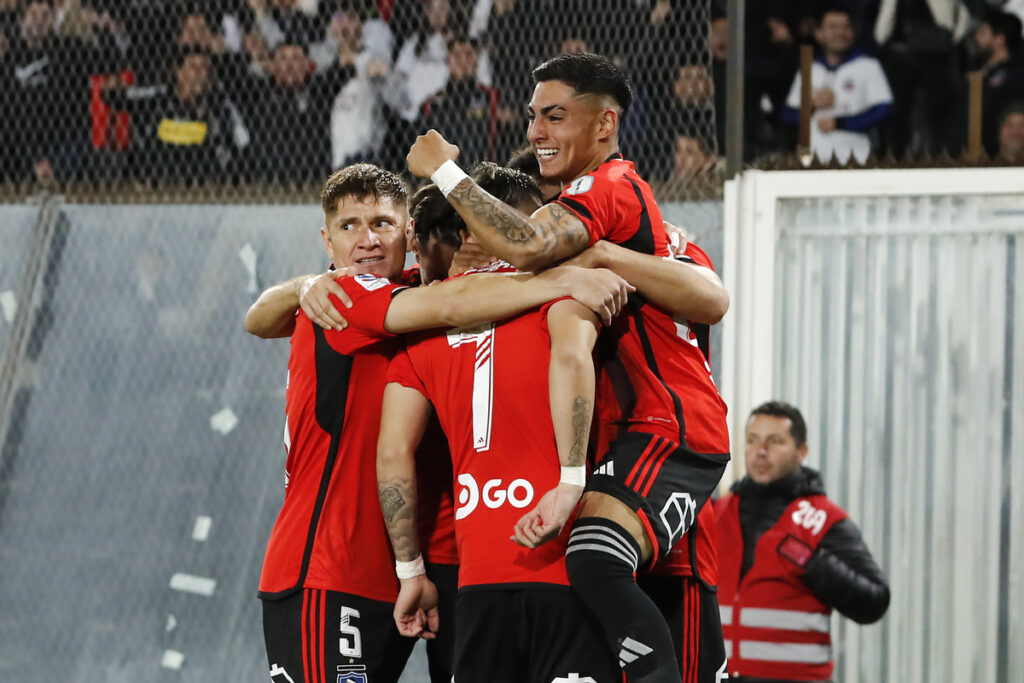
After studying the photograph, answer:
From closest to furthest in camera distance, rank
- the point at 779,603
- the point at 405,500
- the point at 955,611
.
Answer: the point at 405,500, the point at 779,603, the point at 955,611

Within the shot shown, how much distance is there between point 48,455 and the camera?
23.2 ft

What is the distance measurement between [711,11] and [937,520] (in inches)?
104

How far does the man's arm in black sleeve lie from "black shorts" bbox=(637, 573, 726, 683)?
2.18m

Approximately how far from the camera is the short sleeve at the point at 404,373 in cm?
327

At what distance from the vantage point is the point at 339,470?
3.41m

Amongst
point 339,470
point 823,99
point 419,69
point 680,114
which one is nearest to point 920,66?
point 823,99

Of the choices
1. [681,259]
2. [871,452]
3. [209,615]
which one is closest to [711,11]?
[871,452]

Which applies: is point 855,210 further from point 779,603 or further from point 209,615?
point 209,615

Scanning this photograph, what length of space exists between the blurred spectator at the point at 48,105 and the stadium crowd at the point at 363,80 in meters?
0.01

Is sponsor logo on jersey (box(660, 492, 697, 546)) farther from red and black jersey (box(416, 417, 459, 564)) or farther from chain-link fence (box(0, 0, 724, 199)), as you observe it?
chain-link fence (box(0, 0, 724, 199))

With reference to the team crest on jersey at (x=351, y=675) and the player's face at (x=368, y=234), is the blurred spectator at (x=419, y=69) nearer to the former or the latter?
the player's face at (x=368, y=234)

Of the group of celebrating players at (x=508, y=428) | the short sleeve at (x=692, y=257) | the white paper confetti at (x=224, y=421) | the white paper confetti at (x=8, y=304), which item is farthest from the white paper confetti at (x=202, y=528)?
the short sleeve at (x=692, y=257)

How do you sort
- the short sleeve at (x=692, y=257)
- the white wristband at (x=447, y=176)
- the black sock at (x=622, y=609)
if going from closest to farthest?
the black sock at (x=622, y=609), the white wristband at (x=447, y=176), the short sleeve at (x=692, y=257)

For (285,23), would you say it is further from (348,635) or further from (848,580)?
(348,635)
